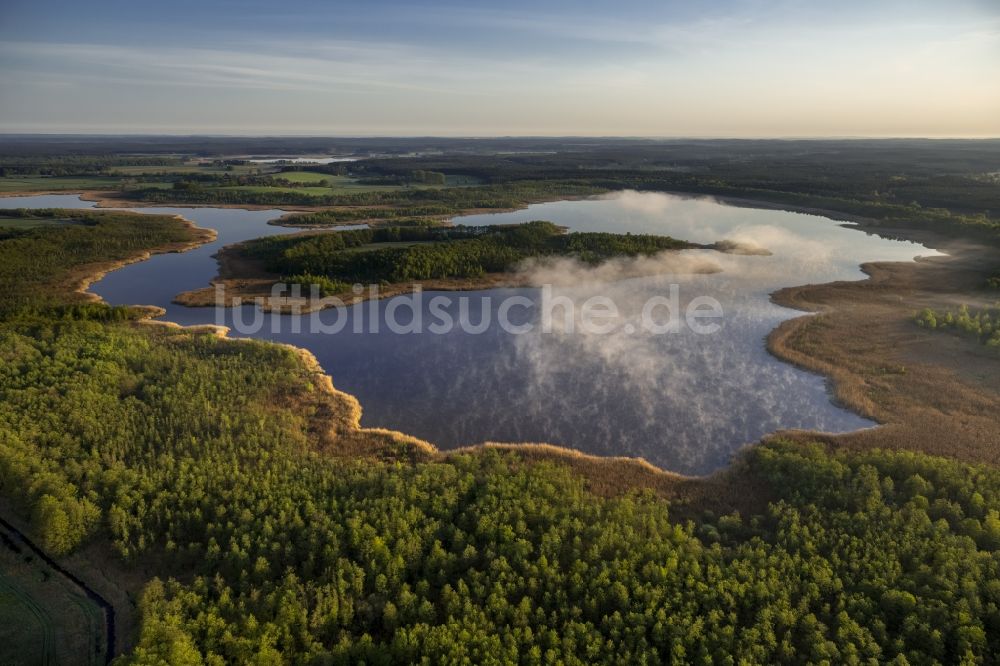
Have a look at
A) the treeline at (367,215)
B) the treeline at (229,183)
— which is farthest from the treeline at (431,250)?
the treeline at (229,183)

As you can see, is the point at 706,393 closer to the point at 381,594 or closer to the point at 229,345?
the point at 381,594

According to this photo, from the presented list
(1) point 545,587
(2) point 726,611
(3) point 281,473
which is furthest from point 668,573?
(3) point 281,473

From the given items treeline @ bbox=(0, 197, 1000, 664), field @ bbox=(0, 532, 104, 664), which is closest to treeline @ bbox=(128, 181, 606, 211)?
treeline @ bbox=(0, 197, 1000, 664)

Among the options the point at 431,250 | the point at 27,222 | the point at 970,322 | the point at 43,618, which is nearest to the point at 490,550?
the point at 43,618

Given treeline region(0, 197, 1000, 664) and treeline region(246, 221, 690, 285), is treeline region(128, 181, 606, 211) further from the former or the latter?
treeline region(0, 197, 1000, 664)

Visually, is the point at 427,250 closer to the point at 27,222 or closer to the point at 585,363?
the point at 585,363

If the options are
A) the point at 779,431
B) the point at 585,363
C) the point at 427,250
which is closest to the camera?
the point at 779,431
